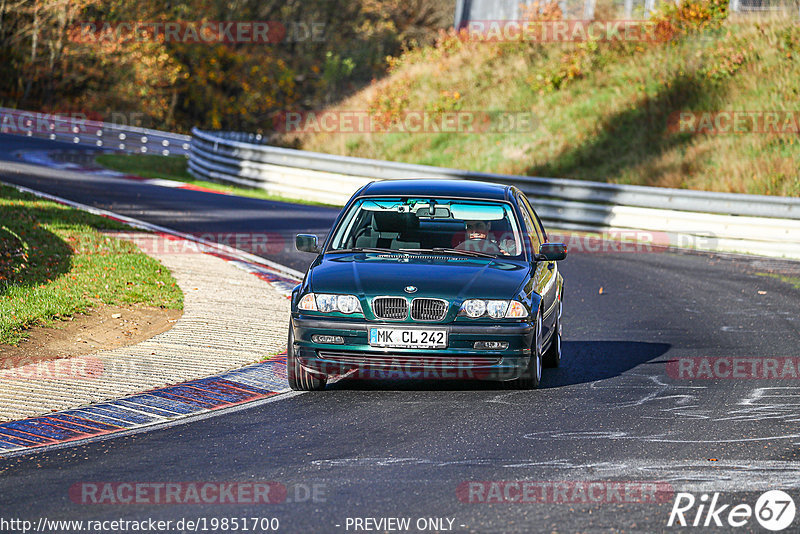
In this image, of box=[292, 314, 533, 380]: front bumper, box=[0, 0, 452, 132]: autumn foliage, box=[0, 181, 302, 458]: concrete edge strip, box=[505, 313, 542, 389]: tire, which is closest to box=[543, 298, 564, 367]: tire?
box=[505, 313, 542, 389]: tire

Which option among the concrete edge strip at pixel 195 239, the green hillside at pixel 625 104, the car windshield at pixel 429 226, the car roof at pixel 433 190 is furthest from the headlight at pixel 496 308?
the green hillside at pixel 625 104

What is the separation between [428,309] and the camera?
8414 millimetres

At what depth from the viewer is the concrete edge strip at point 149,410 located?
7262mm

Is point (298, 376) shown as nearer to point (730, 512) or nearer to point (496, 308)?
point (496, 308)

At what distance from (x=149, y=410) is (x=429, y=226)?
3.01m

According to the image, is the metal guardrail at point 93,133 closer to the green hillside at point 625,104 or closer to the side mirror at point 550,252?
the green hillside at point 625,104

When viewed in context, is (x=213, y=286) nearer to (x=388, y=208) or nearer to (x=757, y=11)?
(x=388, y=208)

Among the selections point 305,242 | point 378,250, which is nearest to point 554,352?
point 378,250

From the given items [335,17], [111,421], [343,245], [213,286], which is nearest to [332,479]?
[111,421]

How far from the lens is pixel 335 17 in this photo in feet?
200

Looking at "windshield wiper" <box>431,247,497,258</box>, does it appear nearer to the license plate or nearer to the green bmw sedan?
the green bmw sedan

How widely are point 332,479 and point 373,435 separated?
1.10m

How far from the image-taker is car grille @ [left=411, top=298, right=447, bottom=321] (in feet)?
27.5

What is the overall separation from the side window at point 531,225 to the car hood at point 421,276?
Result: 0.77 metres
